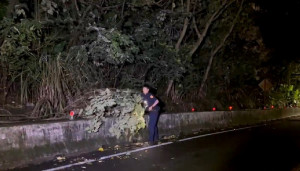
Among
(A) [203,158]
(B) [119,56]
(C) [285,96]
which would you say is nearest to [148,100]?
(B) [119,56]

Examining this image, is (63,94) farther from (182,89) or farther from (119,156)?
(182,89)

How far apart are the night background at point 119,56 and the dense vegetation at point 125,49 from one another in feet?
0.13

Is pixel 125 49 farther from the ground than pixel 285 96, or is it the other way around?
pixel 125 49

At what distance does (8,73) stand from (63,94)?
2162 mm

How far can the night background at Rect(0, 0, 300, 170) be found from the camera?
11.4 m

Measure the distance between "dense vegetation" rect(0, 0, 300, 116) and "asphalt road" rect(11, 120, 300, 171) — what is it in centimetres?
334

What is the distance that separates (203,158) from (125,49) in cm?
485

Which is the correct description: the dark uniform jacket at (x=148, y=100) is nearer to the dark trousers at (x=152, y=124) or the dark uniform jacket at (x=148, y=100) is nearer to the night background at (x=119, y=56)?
the dark trousers at (x=152, y=124)

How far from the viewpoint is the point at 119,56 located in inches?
462

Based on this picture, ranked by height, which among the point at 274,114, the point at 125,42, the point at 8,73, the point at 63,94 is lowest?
the point at 274,114

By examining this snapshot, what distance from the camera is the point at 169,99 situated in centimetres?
1883

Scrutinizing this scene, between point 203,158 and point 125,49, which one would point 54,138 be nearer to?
point 203,158

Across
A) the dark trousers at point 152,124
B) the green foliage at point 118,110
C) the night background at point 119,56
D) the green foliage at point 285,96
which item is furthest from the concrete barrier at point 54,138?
the green foliage at point 285,96

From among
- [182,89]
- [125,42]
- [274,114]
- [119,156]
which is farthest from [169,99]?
[274,114]
